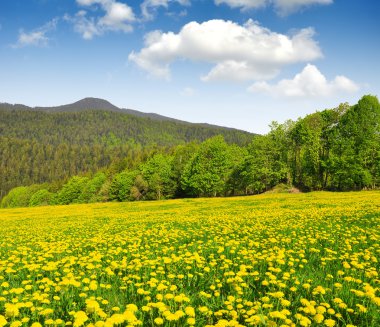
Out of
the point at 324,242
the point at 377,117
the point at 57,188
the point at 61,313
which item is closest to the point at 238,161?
the point at 377,117

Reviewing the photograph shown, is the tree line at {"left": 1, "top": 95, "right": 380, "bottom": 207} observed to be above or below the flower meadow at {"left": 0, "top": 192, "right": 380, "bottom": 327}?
above

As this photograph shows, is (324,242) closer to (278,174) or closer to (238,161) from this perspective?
(278,174)

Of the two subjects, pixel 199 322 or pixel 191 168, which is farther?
pixel 191 168

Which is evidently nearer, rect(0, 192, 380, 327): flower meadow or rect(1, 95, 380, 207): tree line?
rect(0, 192, 380, 327): flower meadow

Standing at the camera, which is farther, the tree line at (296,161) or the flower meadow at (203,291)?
the tree line at (296,161)

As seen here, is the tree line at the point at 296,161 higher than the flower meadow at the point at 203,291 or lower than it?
higher

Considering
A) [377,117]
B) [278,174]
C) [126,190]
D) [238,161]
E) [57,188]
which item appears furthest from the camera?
[57,188]

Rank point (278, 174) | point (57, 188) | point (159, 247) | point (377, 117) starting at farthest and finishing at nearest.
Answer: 1. point (57, 188)
2. point (278, 174)
3. point (377, 117)
4. point (159, 247)

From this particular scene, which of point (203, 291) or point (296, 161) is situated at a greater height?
point (296, 161)

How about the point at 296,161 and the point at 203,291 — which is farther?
the point at 296,161

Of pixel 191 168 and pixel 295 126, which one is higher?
pixel 295 126

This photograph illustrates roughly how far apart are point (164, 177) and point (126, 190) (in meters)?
14.0

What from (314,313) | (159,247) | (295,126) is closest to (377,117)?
(295,126)

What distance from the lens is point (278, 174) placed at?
53.5 metres
